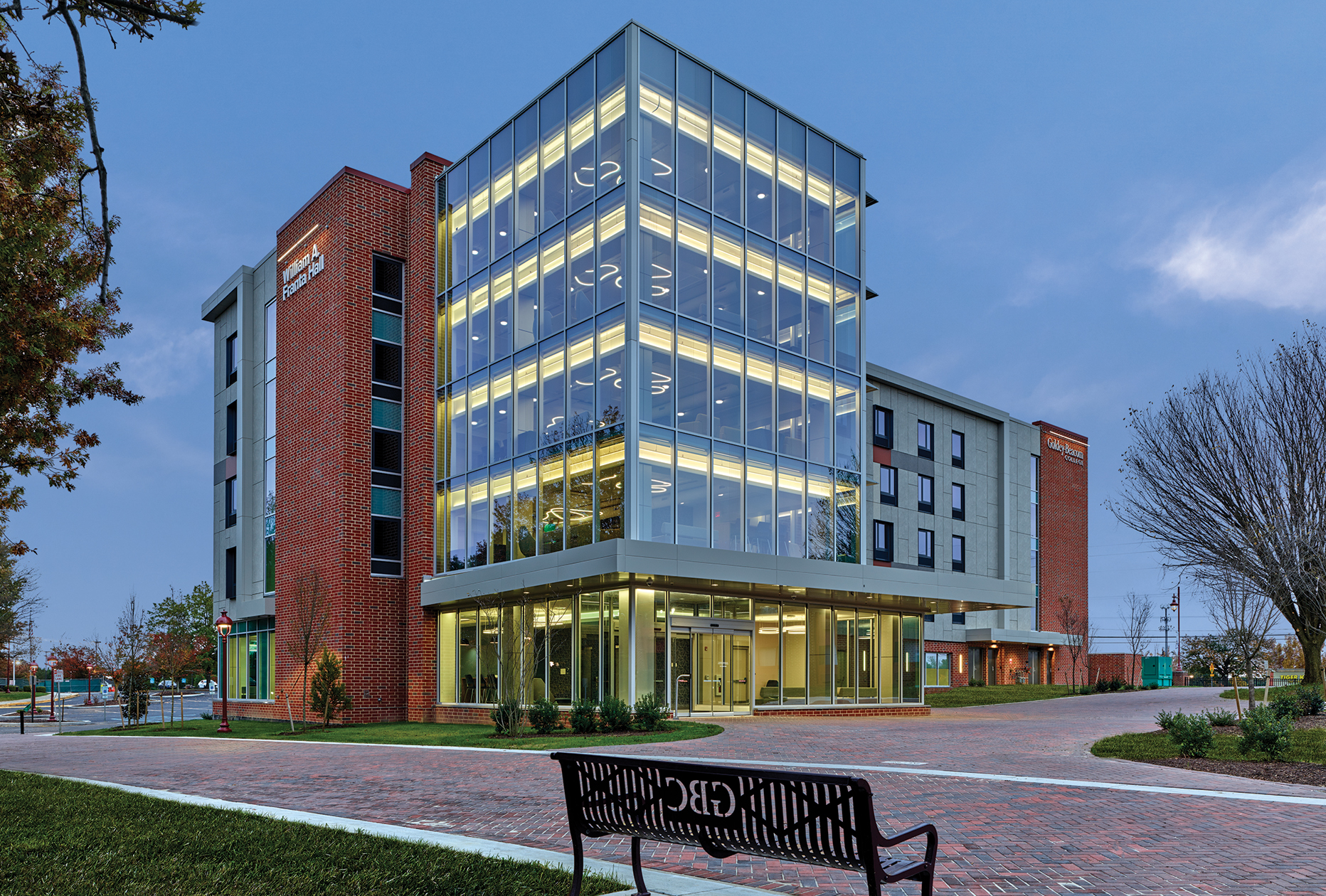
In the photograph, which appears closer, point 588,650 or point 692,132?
point 588,650

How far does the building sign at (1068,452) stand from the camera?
63688 mm

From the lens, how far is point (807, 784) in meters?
5.27

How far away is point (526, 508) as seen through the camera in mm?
27719

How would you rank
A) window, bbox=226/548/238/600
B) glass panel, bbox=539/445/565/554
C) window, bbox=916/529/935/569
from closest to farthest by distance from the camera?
glass panel, bbox=539/445/565/554
window, bbox=226/548/238/600
window, bbox=916/529/935/569

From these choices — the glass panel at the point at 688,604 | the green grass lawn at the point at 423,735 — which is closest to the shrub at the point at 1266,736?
the green grass lawn at the point at 423,735

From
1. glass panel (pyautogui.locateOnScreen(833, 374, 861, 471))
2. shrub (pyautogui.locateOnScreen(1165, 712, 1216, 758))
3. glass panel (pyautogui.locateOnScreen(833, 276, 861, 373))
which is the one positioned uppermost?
glass panel (pyautogui.locateOnScreen(833, 276, 861, 373))

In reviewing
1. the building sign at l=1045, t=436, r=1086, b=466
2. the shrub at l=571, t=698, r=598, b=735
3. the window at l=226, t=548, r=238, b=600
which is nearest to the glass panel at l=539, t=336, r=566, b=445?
the shrub at l=571, t=698, r=598, b=735

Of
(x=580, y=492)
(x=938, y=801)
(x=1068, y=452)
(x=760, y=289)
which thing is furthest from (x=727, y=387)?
(x=1068, y=452)

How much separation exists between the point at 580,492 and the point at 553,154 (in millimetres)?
10099

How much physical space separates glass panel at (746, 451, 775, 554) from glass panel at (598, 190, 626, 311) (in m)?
5.70

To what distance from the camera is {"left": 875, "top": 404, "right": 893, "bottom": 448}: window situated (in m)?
50.5

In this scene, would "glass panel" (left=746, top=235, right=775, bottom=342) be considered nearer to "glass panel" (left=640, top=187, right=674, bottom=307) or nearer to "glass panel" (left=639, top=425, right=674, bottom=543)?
"glass panel" (left=640, top=187, right=674, bottom=307)

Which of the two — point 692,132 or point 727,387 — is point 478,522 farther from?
point 692,132

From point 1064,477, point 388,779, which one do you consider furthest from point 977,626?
point 388,779
